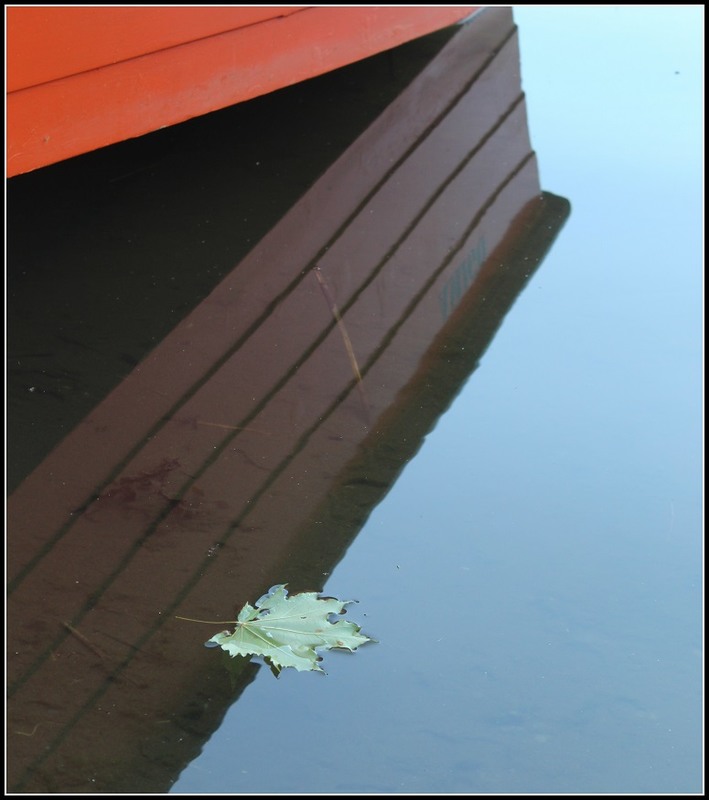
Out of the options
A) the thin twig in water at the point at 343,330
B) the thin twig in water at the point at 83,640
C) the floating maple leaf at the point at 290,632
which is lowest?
the thin twig in water at the point at 83,640

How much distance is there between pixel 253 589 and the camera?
177 cm

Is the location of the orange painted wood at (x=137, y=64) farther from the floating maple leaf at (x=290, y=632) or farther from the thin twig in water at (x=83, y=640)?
the floating maple leaf at (x=290, y=632)

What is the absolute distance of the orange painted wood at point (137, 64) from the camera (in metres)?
2.23

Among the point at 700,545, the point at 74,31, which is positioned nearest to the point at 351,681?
the point at 700,545

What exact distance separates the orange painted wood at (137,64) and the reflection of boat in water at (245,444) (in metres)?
0.39

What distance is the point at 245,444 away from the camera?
2.13 meters

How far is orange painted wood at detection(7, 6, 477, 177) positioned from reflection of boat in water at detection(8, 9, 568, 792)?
15.3 inches

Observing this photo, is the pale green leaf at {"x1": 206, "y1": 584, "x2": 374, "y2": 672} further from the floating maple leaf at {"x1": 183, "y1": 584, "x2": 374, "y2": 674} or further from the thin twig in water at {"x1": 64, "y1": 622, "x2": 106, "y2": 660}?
the thin twig in water at {"x1": 64, "y1": 622, "x2": 106, "y2": 660}

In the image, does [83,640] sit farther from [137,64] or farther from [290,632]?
[137,64]

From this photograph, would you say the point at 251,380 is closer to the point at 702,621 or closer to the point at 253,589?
the point at 253,589

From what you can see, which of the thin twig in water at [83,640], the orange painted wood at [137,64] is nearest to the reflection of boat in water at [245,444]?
the thin twig in water at [83,640]

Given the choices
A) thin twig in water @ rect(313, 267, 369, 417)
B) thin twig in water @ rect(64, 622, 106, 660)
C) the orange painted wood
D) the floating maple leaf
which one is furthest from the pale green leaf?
the orange painted wood

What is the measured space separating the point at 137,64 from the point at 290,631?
5.08 ft

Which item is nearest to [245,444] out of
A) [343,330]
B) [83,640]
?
[343,330]
